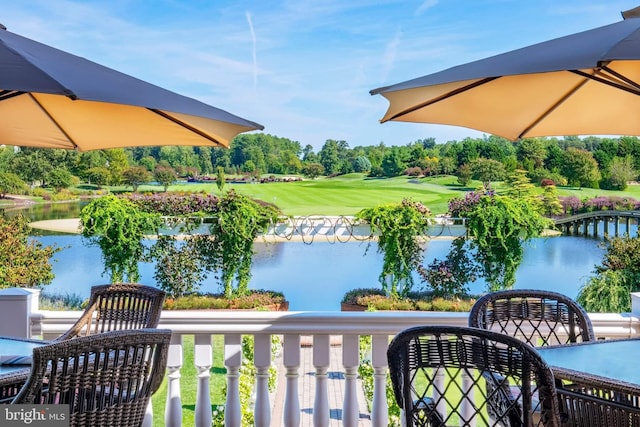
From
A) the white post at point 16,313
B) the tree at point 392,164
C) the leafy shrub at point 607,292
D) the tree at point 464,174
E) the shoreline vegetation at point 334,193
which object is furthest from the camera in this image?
the tree at point 392,164

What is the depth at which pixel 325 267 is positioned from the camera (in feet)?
31.2

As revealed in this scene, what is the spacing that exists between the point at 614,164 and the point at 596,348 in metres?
8.41

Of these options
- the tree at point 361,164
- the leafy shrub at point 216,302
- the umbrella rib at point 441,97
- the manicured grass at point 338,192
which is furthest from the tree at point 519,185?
the umbrella rib at point 441,97

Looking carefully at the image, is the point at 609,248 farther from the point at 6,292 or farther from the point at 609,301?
the point at 6,292

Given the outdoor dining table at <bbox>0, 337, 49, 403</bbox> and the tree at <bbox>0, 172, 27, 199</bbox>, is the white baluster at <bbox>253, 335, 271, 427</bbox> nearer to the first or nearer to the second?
the outdoor dining table at <bbox>0, 337, 49, 403</bbox>

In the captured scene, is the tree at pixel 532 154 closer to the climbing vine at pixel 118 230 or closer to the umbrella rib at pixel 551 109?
the climbing vine at pixel 118 230

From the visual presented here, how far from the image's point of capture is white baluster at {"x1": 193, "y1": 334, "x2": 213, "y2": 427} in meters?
2.10

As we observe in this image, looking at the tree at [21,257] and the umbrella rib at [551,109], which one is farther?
the tree at [21,257]

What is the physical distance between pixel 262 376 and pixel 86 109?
146cm

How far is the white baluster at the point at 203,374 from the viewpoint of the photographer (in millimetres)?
2098

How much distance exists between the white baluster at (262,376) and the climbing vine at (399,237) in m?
5.93

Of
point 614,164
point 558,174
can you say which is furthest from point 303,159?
point 614,164

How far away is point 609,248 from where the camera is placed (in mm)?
8195

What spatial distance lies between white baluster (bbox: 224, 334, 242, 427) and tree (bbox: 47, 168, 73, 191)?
26.4ft
